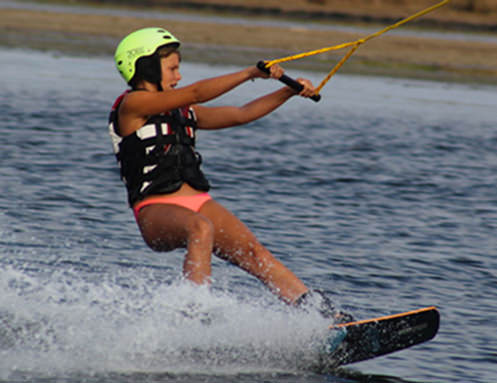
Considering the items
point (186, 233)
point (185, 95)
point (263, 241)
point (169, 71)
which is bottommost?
point (263, 241)

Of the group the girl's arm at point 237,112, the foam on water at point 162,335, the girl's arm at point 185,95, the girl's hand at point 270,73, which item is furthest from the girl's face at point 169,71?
the foam on water at point 162,335

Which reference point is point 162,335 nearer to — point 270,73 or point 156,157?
point 156,157

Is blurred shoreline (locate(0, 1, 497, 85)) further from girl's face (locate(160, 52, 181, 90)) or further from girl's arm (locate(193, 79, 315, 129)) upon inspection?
girl's face (locate(160, 52, 181, 90))

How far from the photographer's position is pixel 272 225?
412 inches

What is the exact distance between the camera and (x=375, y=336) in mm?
6344

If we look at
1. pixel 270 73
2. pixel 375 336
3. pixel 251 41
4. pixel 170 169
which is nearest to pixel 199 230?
pixel 170 169

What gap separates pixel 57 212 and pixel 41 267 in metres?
2.29

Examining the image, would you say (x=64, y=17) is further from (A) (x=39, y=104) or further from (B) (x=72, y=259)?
(B) (x=72, y=259)

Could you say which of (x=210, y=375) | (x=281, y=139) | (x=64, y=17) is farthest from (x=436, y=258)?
(x=64, y=17)

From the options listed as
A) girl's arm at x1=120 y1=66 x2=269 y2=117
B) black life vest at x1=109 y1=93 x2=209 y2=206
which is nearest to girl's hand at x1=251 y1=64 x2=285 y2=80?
girl's arm at x1=120 y1=66 x2=269 y2=117

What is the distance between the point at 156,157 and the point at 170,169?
4.4 inches

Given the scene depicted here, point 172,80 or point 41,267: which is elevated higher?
point 172,80

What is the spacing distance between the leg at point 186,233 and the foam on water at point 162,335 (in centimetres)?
11

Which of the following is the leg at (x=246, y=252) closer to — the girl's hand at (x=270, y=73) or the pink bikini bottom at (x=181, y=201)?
the pink bikini bottom at (x=181, y=201)
